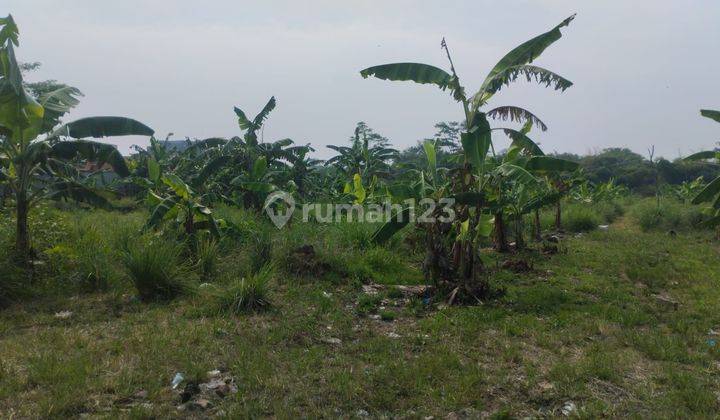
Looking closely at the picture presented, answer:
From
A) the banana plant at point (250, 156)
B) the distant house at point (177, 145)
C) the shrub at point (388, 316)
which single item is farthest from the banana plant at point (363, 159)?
the shrub at point (388, 316)

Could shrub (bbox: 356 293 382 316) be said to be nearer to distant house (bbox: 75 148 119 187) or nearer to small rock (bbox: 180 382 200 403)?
small rock (bbox: 180 382 200 403)

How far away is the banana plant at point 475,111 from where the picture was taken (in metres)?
6.77

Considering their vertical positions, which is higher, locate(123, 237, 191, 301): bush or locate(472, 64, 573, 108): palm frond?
locate(472, 64, 573, 108): palm frond

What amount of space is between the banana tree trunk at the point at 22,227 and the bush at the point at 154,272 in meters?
1.44

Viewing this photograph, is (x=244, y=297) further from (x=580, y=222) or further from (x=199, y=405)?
(x=580, y=222)

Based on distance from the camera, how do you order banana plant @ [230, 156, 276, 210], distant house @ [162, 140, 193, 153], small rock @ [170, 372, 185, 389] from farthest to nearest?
A: 1. distant house @ [162, 140, 193, 153]
2. banana plant @ [230, 156, 276, 210]
3. small rock @ [170, 372, 185, 389]

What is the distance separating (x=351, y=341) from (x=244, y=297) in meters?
1.52

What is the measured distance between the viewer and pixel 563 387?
13.9 ft

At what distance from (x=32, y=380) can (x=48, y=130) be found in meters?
4.39

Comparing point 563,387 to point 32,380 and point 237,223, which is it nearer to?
point 32,380

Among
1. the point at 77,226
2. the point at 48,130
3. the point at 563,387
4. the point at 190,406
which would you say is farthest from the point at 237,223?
the point at 563,387

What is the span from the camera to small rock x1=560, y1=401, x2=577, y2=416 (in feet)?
12.6

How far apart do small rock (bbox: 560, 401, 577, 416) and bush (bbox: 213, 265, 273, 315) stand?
354 cm

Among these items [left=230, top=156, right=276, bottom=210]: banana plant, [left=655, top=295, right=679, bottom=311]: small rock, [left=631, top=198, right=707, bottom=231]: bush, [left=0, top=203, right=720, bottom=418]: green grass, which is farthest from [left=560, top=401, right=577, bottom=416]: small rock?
[left=631, top=198, right=707, bottom=231]: bush
